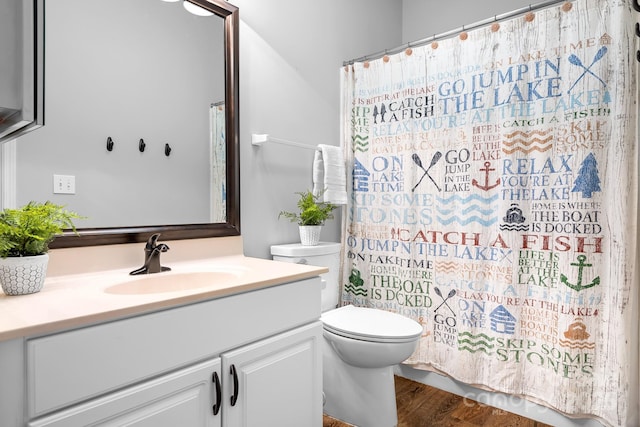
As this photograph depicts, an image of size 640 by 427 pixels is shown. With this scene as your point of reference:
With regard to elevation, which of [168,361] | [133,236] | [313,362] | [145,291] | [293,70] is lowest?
[313,362]

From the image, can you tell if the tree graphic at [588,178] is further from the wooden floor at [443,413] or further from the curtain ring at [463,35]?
the wooden floor at [443,413]

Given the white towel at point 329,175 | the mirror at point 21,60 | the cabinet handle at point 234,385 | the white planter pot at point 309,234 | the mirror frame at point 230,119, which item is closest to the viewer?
the mirror at point 21,60

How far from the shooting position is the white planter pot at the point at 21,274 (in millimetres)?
960

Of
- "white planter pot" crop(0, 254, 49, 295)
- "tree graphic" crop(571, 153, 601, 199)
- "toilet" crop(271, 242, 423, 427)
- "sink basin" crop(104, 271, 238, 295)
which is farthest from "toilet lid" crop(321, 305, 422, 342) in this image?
"white planter pot" crop(0, 254, 49, 295)

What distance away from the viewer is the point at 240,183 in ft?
6.00

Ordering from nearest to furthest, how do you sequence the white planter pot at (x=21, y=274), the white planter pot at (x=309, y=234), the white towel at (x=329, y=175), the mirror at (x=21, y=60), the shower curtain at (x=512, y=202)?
the mirror at (x=21, y=60) → the white planter pot at (x=21, y=274) → the shower curtain at (x=512, y=202) → the white planter pot at (x=309, y=234) → the white towel at (x=329, y=175)

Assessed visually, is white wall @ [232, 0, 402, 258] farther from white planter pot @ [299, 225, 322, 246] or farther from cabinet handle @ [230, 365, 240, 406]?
cabinet handle @ [230, 365, 240, 406]

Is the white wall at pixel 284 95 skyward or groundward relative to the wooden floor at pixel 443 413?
skyward

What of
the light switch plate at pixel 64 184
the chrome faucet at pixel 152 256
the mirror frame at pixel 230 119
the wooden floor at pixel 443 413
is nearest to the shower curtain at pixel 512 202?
the wooden floor at pixel 443 413

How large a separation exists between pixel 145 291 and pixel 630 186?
1.91 meters

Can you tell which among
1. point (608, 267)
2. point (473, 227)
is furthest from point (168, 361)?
point (608, 267)

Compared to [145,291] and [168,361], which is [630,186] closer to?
[168,361]

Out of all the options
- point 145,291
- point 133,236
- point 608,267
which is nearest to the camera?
point 145,291

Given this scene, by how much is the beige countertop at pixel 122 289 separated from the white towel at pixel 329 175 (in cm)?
68
